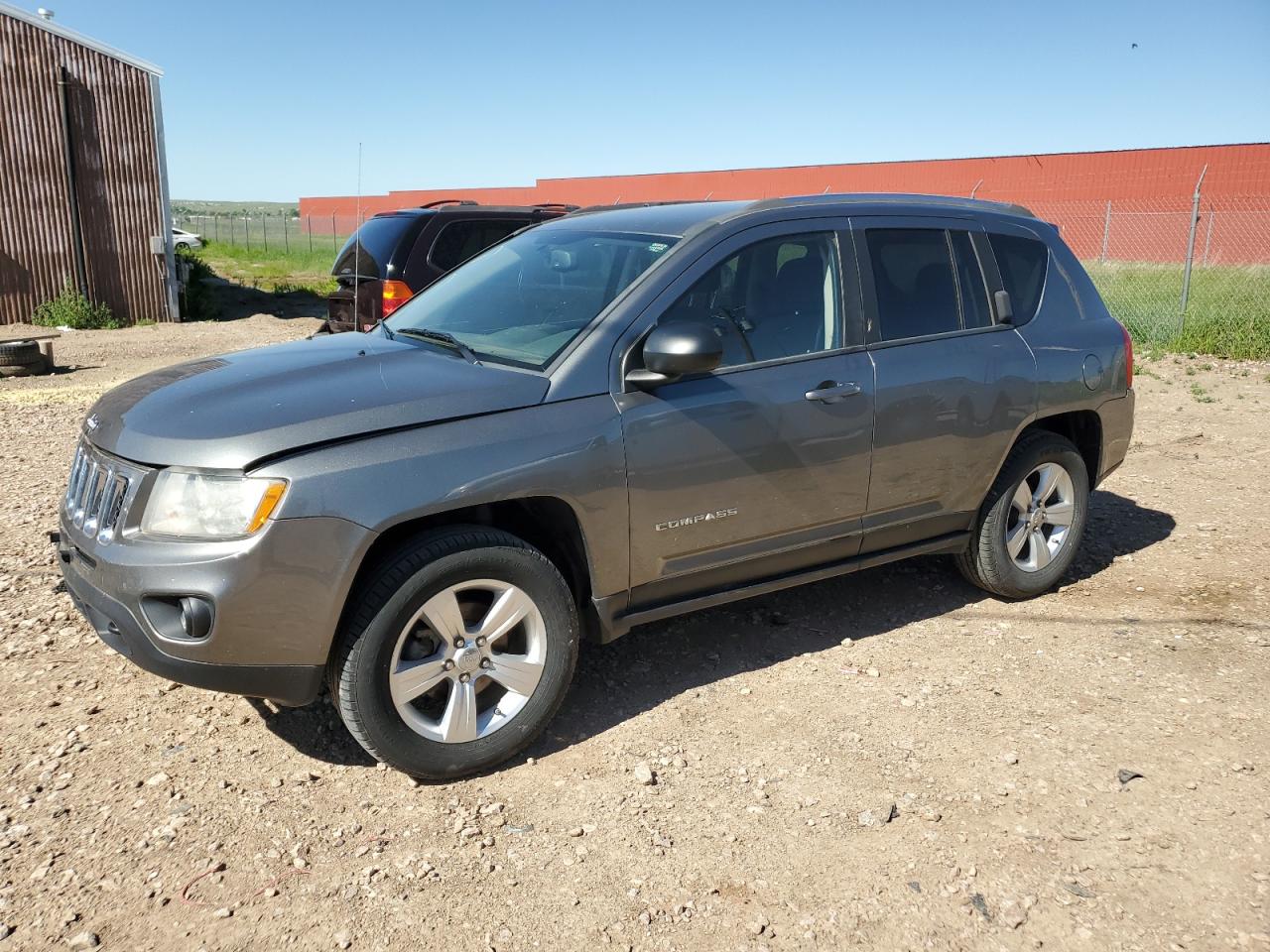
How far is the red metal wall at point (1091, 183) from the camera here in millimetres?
27641

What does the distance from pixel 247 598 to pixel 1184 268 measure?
1799 centimetres

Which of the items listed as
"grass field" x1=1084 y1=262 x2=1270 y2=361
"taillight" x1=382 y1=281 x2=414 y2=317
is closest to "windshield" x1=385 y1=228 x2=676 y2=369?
"taillight" x1=382 y1=281 x2=414 y2=317

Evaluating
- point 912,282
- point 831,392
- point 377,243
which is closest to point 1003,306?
point 912,282

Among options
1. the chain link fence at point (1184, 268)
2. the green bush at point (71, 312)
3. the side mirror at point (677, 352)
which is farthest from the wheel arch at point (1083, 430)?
the green bush at point (71, 312)

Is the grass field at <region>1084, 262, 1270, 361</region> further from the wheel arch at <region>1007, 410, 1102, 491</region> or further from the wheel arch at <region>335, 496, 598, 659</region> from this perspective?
the wheel arch at <region>335, 496, 598, 659</region>

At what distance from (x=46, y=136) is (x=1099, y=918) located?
18280mm

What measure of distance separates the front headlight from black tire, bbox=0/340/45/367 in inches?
407

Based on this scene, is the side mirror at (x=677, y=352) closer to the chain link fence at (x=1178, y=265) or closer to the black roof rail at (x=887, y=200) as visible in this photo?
the black roof rail at (x=887, y=200)

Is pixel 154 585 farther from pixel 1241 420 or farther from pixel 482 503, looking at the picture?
pixel 1241 420

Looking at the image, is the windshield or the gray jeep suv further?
the windshield

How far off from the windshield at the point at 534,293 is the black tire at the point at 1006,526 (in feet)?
6.79

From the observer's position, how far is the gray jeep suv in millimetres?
3191

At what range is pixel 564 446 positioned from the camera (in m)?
3.56

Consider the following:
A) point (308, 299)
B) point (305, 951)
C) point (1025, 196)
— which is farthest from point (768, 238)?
point (1025, 196)
